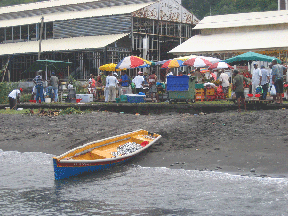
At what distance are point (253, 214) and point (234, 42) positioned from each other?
80.1 ft

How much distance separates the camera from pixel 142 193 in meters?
11.0

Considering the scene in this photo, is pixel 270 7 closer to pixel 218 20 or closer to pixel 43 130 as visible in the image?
pixel 218 20

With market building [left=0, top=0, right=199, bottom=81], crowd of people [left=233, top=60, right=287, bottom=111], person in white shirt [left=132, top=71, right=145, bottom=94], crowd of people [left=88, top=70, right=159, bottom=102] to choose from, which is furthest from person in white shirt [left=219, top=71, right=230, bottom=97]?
market building [left=0, top=0, right=199, bottom=81]

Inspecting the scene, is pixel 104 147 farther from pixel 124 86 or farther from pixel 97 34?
pixel 97 34

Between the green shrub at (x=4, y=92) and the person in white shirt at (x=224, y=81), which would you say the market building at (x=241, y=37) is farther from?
the green shrub at (x=4, y=92)

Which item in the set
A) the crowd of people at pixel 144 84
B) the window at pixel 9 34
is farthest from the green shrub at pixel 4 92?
the window at pixel 9 34

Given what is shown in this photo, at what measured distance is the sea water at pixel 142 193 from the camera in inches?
390

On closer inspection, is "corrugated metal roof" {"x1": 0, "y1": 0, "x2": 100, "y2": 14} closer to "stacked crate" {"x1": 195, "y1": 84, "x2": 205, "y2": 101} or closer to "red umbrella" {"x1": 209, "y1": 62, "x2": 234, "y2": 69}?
"red umbrella" {"x1": 209, "y1": 62, "x2": 234, "y2": 69}

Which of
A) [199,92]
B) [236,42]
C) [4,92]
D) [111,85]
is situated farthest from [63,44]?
[199,92]

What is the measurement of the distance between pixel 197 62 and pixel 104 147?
41.4ft

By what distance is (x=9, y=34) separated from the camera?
46312mm

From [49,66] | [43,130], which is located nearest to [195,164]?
[43,130]

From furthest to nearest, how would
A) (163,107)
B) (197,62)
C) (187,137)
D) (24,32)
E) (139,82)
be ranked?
(24,32), (139,82), (197,62), (163,107), (187,137)

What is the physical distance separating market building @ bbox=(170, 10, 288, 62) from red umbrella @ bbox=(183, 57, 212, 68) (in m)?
6.07
